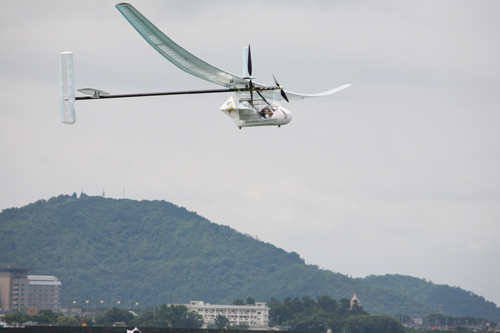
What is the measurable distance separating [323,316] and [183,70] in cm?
16734

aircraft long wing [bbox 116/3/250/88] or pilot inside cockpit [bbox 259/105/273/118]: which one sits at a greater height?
aircraft long wing [bbox 116/3/250/88]

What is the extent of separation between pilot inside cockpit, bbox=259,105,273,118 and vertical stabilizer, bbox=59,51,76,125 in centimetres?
1257

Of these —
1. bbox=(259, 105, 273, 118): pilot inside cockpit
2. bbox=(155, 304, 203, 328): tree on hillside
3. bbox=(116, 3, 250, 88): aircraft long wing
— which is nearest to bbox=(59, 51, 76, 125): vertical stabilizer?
bbox=(116, 3, 250, 88): aircraft long wing

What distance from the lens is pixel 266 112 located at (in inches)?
1593

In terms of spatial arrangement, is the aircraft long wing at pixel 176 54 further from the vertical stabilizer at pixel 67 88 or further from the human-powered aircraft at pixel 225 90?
the vertical stabilizer at pixel 67 88

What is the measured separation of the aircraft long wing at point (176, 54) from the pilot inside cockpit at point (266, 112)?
84.1 inches

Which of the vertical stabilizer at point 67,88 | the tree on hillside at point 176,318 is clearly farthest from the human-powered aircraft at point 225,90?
the tree on hillside at point 176,318

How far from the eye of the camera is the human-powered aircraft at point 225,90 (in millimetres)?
39562

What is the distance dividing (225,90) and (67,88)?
11257 millimetres

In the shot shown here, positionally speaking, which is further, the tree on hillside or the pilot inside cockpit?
the tree on hillside

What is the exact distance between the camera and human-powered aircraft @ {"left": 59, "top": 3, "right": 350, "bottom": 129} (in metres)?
39.6

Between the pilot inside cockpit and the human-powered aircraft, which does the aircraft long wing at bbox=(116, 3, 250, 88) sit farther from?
the pilot inside cockpit

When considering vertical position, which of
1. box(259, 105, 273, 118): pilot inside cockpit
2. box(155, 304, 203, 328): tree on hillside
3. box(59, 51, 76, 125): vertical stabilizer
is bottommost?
box(155, 304, 203, 328): tree on hillside

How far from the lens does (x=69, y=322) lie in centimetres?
17612
